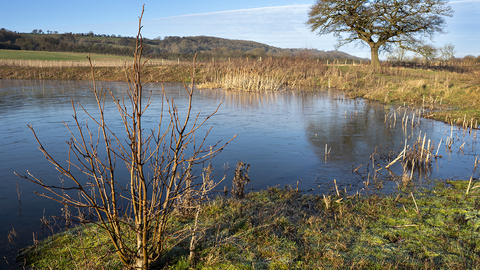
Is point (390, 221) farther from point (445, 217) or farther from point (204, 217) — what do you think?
point (204, 217)

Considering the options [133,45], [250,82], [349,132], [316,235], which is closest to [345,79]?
[250,82]

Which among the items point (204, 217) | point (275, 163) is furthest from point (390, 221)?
point (275, 163)

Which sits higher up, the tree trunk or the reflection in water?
the tree trunk

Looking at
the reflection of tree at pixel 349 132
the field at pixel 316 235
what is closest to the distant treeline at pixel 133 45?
the reflection of tree at pixel 349 132

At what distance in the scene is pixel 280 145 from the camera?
339 inches

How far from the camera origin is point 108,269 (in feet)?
10.1

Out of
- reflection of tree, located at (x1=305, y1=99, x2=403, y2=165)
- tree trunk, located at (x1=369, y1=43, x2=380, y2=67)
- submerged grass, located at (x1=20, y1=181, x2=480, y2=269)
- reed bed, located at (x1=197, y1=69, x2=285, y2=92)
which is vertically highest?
tree trunk, located at (x1=369, y1=43, x2=380, y2=67)

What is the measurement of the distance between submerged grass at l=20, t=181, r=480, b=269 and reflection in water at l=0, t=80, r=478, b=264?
0.83m

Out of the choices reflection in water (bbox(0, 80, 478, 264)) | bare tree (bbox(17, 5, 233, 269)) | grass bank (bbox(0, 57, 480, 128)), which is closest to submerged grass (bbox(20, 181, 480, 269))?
bare tree (bbox(17, 5, 233, 269))

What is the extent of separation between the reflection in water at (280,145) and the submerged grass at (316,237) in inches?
32.6

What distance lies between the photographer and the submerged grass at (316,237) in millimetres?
3215

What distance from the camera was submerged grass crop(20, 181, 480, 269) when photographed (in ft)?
10.5

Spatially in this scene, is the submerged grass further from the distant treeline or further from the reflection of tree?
the distant treeline

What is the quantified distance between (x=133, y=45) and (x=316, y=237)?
275ft
